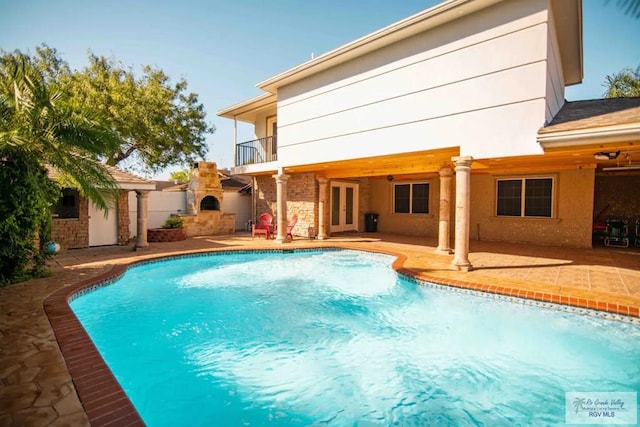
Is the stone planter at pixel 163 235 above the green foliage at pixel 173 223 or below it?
below

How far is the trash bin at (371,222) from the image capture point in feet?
A: 58.1

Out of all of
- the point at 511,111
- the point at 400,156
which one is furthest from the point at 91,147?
the point at 511,111

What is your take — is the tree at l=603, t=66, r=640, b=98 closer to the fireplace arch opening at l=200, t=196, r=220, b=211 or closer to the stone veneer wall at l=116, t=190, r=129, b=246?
the fireplace arch opening at l=200, t=196, r=220, b=211

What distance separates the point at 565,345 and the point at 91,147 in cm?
983

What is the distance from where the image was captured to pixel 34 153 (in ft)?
23.1

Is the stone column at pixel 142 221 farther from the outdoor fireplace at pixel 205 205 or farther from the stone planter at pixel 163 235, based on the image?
the outdoor fireplace at pixel 205 205

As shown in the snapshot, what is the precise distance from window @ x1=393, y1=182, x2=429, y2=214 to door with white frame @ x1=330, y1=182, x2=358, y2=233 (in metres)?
2.18

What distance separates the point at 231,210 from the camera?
63.0 feet

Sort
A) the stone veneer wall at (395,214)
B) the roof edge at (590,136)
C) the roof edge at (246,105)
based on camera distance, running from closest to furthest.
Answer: the roof edge at (590,136) < the roof edge at (246,105) < the stone veneer wall at (395,214)

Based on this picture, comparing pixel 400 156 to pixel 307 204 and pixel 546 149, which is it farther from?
pixel 307 204

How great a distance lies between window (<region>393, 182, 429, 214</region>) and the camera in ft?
53.7

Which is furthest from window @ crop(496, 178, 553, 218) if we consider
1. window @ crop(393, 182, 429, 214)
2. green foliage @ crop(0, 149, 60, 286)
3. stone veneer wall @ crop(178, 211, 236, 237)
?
green foliage @ crop(0, 149, 60, 286)

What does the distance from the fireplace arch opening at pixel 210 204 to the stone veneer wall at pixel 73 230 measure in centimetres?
554

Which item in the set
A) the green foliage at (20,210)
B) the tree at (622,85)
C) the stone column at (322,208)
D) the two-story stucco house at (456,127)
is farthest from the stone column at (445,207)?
the tree at (622,85)
